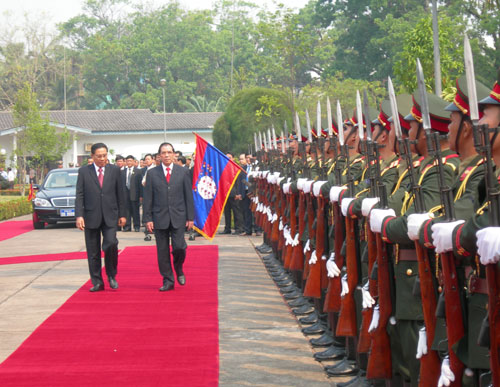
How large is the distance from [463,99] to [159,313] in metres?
4.87

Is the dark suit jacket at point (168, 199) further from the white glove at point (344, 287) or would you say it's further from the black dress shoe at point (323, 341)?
the white glove at point (344, 287)

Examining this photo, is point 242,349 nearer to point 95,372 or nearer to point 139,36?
point 95,372

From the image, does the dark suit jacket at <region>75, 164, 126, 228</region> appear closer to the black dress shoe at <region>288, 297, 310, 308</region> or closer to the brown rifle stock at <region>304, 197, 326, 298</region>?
the black dress shoe at <region>288, 297, 310, 308</region>

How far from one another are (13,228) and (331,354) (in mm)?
16049

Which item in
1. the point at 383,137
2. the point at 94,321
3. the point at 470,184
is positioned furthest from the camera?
the point at 94,321

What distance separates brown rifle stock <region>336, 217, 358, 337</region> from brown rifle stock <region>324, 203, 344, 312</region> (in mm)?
466

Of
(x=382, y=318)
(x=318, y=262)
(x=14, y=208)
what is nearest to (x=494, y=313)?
(x=382, y=318)

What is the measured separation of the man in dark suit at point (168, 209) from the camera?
984 centimetres

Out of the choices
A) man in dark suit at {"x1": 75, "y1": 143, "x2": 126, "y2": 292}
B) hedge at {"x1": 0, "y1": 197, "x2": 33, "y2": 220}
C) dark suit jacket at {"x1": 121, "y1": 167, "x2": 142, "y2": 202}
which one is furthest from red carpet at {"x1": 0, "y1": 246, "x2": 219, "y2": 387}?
hedge at {"x1": 0, "y1": 197, "x2": 33, "y2": 220}

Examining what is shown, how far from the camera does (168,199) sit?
993 centimetres

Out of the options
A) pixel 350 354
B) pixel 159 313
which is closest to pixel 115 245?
pixel 159 313

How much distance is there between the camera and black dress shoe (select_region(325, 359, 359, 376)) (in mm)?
5828

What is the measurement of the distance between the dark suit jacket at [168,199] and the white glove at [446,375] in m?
6.43

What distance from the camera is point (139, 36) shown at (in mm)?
72000
